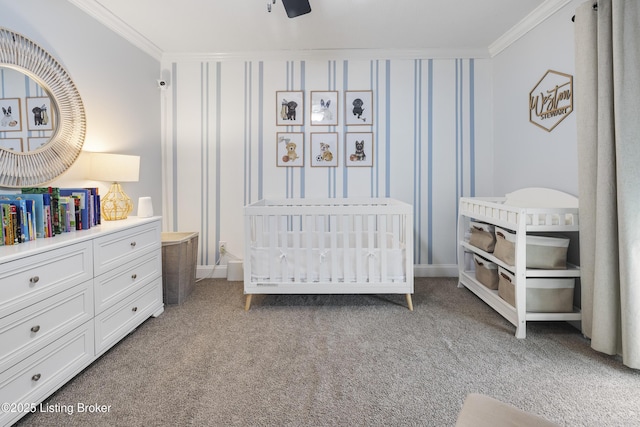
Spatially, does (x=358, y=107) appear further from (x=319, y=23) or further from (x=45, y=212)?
(x=45, y=212)

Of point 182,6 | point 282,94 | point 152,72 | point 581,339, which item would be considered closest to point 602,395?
point 581,339

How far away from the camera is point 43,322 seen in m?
1.40

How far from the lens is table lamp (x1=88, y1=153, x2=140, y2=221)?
2.22 meters

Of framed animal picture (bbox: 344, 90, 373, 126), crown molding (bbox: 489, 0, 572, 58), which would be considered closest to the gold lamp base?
framed animal picture (bbox: 344, 90, 373, 126)

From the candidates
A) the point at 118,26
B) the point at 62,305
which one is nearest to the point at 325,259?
the point at 62,305

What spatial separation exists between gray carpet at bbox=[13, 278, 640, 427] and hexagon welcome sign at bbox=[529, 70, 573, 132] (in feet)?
4.73

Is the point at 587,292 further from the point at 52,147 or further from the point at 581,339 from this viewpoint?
the point at 52,147

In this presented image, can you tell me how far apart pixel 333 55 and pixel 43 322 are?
2.94 meters

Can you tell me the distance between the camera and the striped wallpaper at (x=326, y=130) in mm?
3195

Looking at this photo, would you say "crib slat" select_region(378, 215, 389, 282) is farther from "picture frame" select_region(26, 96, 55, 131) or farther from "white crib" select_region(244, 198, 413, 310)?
"picture frame" select_region(26, 96, 55, 131)

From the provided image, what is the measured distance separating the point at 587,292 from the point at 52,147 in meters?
3.24

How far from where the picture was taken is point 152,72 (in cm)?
306

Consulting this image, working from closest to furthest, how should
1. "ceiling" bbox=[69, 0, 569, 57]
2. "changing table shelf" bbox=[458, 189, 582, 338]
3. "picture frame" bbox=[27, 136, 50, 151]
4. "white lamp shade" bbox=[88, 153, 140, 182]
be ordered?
"picture frame" bbox=[27, 136, 50, 151], "changing table shelf" bbox=[458, 189, 582, 338], "white lamp shade" bbox=[88, 153, 140, 182], "ceiling" bbox=[69, 0, 569, 57]

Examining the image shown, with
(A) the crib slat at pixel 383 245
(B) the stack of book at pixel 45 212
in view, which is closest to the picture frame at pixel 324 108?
(A) the crib slat at pixel 383 245
